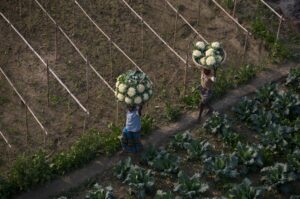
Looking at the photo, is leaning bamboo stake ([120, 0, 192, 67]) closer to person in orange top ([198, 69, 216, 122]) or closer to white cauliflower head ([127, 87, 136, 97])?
person in orange top ([198, 69, 216, 122])

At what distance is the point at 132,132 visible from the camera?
9773 millimetres

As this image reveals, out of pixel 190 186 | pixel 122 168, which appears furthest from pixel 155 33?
pixel 190 186

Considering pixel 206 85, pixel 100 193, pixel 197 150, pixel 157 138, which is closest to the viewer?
pixel 100 193

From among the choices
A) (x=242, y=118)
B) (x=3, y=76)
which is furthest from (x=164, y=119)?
(x=3, y=76)

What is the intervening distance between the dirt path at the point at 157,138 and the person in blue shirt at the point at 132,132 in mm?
248

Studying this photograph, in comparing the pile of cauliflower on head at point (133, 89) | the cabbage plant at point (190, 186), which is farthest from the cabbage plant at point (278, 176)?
the pile of cauliflower on head at point (133, 89)

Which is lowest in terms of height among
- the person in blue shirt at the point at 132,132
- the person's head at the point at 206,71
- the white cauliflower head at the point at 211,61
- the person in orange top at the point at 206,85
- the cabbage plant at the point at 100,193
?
the cabbage plant at the point at 100,193

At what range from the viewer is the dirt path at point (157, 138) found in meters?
9.59

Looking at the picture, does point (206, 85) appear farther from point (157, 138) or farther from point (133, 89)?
point (133, 89)

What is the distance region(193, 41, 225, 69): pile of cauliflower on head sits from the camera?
10.1 metres

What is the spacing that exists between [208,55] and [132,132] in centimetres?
176

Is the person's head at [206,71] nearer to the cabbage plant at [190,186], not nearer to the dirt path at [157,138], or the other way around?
the dirt path at [157,138]

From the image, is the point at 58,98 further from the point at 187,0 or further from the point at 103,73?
the point at 187,0

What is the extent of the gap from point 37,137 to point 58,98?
943 mm
